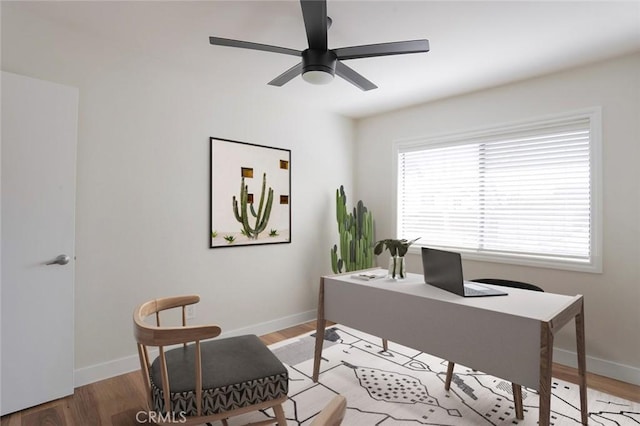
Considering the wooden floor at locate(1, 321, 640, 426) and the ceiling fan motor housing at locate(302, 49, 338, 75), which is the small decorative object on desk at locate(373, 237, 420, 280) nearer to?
the ceiling fan motor housing at locate(302, 49, 338, 75)

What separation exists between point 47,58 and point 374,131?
316 cm

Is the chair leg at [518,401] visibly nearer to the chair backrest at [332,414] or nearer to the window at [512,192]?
the window at [512,192]

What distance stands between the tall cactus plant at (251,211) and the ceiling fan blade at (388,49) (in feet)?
5.64

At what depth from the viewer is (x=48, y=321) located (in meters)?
2.12

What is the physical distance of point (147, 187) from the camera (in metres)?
2.66

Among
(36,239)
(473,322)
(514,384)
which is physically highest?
(36,239)

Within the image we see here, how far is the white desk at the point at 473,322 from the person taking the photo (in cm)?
143

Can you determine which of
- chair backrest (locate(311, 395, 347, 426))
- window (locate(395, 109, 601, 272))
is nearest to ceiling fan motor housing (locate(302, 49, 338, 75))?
chair backrest (locate(311, 395, 347, 426))

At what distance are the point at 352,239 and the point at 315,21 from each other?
250 centimetres

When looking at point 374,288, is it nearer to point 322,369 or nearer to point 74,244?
point 322,369

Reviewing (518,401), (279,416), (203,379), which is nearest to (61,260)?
(203,379)

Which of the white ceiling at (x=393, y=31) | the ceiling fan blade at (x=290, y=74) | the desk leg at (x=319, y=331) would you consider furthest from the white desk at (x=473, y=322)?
the white ceiling at (x=393, y=31)

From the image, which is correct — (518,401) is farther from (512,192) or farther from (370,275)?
(512,192)

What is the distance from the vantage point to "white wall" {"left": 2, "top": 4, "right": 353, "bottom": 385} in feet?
7.68
